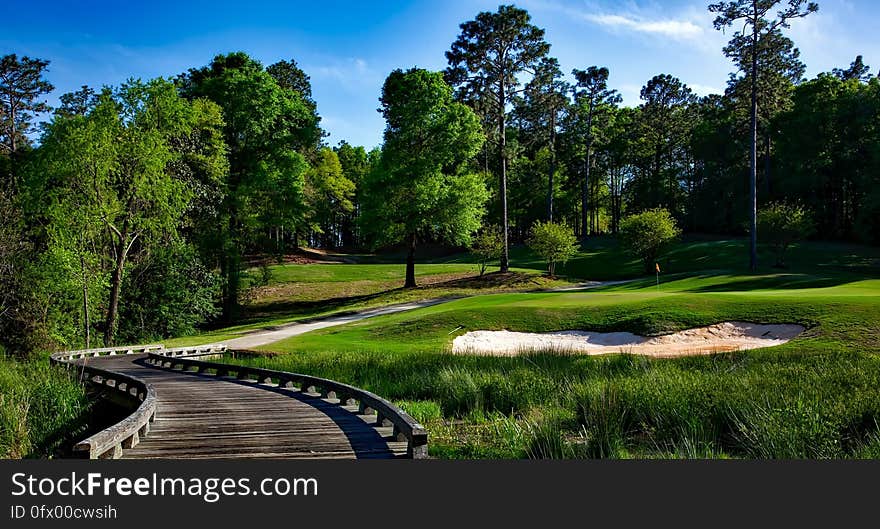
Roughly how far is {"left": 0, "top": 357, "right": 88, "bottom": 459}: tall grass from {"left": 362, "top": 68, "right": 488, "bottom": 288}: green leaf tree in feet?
80.6

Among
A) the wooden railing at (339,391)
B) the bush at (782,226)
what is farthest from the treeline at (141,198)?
the bush at (782,226)

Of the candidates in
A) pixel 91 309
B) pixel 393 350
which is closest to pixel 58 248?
pixel 91 309

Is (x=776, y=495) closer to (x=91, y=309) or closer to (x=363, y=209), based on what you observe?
(x=91, y=309)

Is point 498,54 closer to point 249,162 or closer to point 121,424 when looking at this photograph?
point 249,162

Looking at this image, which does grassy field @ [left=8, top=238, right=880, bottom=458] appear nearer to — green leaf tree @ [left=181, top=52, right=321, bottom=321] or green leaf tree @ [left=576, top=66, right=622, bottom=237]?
green leaf tree @ [left=181, top=52, right=321, bottom=321]

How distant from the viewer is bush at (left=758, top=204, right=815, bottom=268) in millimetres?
38906

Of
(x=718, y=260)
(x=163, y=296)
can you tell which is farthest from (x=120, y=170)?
(x=718, y=260)

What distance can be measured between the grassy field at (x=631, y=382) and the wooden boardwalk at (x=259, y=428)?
3.86ft

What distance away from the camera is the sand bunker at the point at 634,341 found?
1753 cm

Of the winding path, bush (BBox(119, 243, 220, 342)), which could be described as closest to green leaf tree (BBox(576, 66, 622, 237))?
bush (BBox(119, 243, 220, 342))

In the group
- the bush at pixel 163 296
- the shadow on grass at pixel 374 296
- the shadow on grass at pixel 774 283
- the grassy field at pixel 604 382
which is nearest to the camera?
the grassy field at pixel 604 382

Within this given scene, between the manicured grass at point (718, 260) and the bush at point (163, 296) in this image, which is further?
the manicured grass at point (718, 260)

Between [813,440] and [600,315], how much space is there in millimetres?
15596

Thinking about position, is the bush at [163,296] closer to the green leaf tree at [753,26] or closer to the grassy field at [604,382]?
the grassy field at [604,382]
